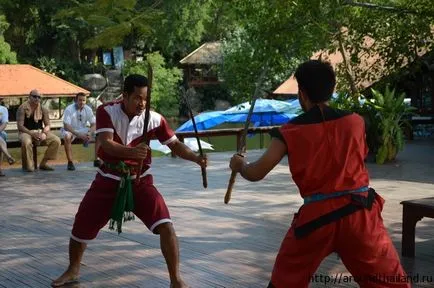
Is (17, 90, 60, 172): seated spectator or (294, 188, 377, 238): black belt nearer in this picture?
(294, 188, 377, 238): black belt

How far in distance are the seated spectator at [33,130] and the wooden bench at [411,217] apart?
7884 mm

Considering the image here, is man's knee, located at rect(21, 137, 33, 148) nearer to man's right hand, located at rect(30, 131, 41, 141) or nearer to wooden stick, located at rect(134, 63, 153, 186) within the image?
man's right hand, located at rect(30, 131, 41, 141)

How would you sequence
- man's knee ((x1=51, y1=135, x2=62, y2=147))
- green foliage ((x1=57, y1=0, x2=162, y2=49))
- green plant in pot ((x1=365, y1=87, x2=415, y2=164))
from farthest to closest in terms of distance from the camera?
green plant in pot ((x1=365, y1=87, x2=415, y2=164))
man's knee ((x1=51, y1=135, x2=62, y2=147))
green foliage ((x1=57, y1=0, x2=162, y2=49))

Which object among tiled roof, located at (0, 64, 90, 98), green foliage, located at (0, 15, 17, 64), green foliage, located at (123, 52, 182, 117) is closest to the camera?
tiled roof, located at (0, 64, 90, 98)

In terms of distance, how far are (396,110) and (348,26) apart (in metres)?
3.45

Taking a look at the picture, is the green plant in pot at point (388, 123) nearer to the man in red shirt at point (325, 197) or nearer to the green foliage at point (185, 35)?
the man in red shirt at point (325, 197)

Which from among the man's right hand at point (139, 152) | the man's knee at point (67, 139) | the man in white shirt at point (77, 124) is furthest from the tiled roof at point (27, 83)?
the man's right hand at point (139, 152)

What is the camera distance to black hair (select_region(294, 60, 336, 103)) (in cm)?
362

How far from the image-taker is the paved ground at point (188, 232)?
577 cm

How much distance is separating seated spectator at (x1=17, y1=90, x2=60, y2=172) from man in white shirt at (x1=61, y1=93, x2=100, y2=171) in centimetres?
23

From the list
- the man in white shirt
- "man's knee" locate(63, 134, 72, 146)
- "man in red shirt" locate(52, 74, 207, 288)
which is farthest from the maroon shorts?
"man's knee" locate(63, 134, 72, 146)

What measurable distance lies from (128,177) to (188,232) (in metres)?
2.33

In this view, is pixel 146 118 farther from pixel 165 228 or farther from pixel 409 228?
pixel 409 228

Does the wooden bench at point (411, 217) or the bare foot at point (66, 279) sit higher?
the wooden bench at point (411, 217)
